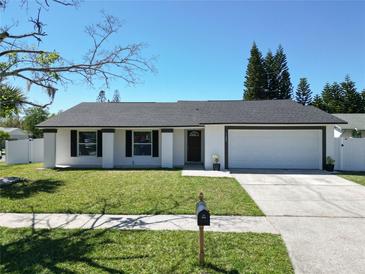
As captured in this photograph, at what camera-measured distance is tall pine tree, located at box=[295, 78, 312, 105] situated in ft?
191

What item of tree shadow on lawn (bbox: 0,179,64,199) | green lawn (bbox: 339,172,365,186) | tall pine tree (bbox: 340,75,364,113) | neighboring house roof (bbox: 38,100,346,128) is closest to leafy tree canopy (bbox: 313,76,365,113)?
tall pine tree (bbox: 340,75,364,113)

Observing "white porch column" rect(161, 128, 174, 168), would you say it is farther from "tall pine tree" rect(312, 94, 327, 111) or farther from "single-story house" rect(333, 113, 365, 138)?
"tall pine tree" rect(312, 94, 327, 111)

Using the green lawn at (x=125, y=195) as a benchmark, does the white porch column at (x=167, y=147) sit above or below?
above

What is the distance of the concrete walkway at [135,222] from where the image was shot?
6750 millimetres

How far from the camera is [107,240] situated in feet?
19.5

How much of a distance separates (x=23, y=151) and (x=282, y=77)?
4767 cm

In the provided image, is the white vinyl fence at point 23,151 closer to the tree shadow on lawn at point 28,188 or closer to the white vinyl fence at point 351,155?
the tree shadow on lawn at point 28,188

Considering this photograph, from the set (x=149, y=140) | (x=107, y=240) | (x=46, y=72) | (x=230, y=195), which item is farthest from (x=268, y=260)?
(x=149, y=140)

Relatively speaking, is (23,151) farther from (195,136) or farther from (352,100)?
(352,100)

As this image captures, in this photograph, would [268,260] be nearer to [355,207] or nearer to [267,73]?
[355,207]

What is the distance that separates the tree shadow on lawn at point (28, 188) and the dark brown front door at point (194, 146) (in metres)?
9.03

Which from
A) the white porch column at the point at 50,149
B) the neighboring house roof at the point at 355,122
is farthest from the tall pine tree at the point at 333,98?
the white porch column at the point at 50,149

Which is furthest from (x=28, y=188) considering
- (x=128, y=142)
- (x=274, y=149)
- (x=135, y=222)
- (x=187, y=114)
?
(x=274, y=149)

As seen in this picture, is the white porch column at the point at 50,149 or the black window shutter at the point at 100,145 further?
the black window shutter at the point at 100,145
